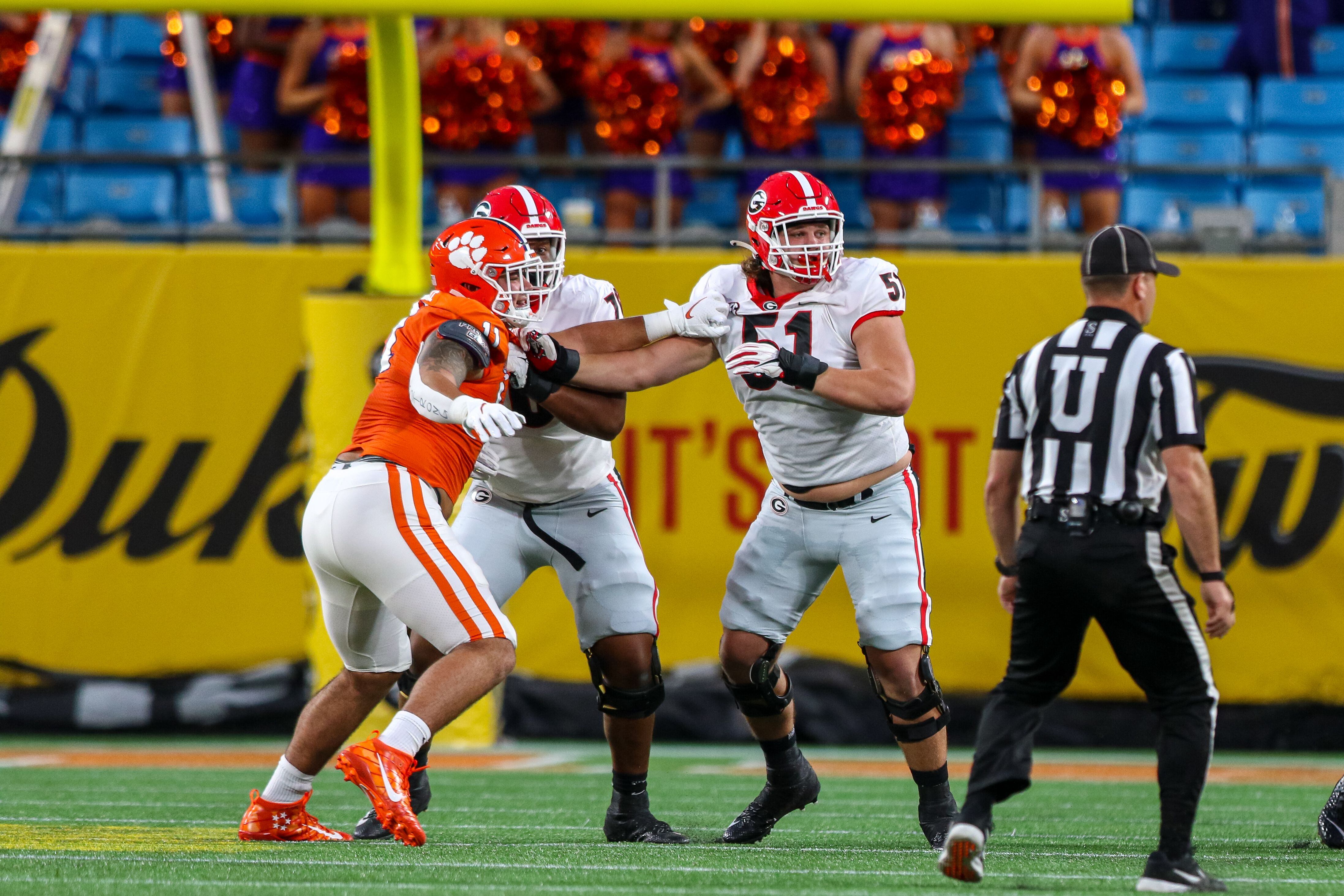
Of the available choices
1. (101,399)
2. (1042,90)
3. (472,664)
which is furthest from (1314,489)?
(101,399)

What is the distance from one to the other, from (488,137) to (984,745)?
6218 millimetres

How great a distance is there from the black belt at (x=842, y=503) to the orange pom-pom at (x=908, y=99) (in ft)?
16.5

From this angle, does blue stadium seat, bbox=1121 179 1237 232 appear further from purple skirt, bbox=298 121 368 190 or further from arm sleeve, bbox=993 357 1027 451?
arm sleeve, bbox=993 357 1027 451

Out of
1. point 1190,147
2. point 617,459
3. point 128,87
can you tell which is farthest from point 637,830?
point 128,87

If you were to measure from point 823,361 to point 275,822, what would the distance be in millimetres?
2000

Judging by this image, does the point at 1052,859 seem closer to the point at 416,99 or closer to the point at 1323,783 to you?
the point at 1323,783

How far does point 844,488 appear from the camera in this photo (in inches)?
200

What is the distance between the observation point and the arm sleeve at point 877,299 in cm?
499

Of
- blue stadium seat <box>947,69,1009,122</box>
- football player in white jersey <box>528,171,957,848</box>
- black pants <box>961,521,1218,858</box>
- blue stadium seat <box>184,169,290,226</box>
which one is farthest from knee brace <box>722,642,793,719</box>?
blue stadium seat <box>947,69,1009,122</box>

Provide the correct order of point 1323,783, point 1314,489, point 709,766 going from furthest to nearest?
point 1314,489, point 709,766, point 1323,783

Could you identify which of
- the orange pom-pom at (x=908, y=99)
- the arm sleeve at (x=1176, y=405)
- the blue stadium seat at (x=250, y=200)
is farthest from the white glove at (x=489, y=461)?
the blue stadium seat at (x=250, y=200)

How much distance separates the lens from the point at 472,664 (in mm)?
4453

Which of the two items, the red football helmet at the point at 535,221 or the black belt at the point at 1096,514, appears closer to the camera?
the black belt at the point at 1096,514

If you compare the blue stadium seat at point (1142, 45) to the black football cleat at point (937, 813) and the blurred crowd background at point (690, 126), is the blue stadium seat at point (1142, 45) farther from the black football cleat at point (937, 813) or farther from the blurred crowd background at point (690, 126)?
the black football cleat at point (937, 813)
